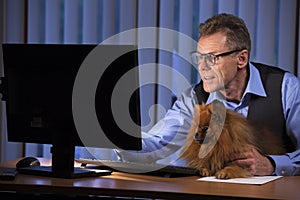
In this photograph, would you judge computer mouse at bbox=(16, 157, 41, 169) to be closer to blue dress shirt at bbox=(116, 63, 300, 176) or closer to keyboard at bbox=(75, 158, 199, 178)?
keyboard at bbox=(75, 158, 199, 178)

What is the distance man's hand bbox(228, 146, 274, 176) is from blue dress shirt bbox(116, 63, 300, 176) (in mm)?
53

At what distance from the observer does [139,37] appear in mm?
4043

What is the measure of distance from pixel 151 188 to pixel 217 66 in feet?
3.29

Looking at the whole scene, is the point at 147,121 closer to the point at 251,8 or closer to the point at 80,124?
the point at 251,8

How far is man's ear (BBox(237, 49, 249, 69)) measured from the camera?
3168 mm

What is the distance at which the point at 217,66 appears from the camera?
3098 millimetres

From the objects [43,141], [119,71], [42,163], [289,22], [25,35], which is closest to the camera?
[119,71]

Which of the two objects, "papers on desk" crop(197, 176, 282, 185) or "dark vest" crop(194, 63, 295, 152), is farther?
"dark vest" crop(194, 63, 295, 152)

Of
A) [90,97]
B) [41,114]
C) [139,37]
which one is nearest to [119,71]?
[90,97]

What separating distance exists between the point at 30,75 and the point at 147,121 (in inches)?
61.6

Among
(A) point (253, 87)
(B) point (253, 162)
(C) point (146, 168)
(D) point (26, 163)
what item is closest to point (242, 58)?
(A) point (253, 87)

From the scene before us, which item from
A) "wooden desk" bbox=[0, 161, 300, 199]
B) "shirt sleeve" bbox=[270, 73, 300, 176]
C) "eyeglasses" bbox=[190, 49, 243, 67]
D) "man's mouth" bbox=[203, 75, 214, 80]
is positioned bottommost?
"wooden desk" bbox=[0, 161, 300, 199]

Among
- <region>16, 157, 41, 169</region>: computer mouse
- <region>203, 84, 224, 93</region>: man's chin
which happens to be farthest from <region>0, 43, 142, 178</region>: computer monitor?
<region>203, 84, 224, 93</region>: man's chin

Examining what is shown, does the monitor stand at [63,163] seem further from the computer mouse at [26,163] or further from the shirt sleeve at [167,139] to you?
the shirt sleeve at [167,139]
